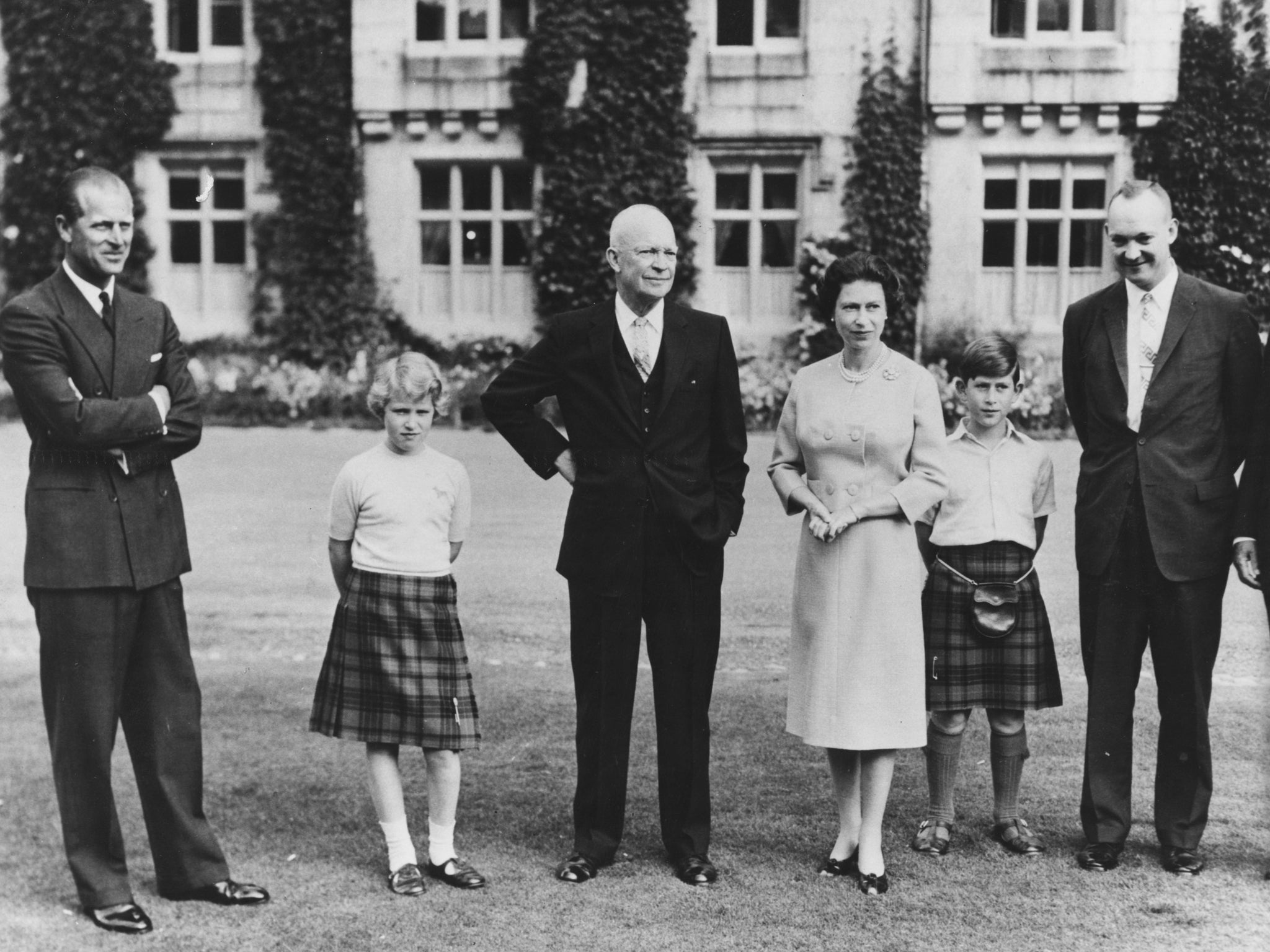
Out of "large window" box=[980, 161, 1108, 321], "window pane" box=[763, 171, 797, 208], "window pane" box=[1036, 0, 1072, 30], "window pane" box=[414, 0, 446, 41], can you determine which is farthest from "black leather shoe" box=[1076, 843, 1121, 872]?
"window pane" box=[414, 0, 446, 41]

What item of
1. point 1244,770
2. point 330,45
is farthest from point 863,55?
point 1244,770

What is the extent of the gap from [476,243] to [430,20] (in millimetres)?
2506

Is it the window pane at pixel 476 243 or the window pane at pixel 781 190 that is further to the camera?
the window pane at pixel 476 243

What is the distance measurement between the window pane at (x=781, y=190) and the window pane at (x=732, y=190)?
8.4 inches

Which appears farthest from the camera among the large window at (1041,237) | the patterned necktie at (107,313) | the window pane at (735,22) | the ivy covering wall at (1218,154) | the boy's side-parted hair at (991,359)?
the window pane at (735,22)

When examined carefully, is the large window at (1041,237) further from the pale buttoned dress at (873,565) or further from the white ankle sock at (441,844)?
the white ankle sock at (441,844)

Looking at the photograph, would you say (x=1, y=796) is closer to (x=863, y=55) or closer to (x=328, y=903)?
(x=328, y=903)

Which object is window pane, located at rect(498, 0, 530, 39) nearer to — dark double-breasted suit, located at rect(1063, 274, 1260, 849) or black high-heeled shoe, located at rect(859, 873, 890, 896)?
dark double-breasted suit, located at rect(1063, 274, 1260, 849)

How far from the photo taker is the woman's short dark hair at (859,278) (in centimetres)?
410

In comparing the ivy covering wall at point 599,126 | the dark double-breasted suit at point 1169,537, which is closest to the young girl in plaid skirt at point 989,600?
the dark double-breasted suit at point 1169,537

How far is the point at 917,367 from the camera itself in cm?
414

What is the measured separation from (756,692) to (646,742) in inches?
34.2

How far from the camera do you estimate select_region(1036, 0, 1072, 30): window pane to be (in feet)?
43.3

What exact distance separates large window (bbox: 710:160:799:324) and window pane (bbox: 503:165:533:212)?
2.13 metres
